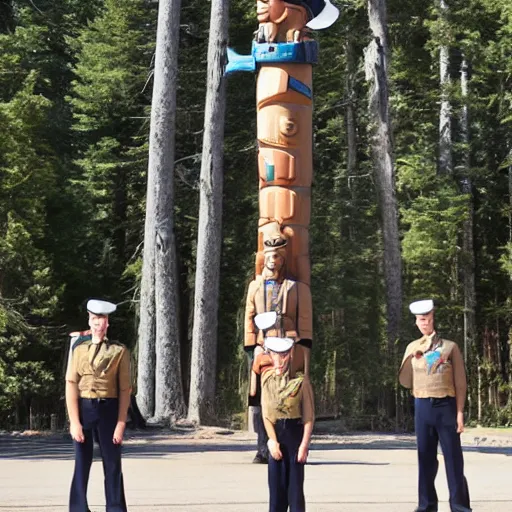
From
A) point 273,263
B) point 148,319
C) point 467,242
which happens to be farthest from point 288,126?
point 467,242

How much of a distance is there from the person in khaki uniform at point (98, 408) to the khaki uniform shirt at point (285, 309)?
11.1 ft

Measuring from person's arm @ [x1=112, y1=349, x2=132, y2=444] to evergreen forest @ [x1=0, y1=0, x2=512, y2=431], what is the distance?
16.7 m

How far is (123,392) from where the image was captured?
9344 mm

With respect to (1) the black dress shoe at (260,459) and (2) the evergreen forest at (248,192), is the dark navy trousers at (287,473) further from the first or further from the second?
(2) the evergreen forest at (248,192)

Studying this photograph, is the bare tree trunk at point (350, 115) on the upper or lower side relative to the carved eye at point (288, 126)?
upper

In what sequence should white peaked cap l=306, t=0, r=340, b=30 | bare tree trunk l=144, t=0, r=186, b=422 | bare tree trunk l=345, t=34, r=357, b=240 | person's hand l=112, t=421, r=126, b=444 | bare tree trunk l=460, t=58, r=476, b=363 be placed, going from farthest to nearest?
1. bare tree trunk l=345, t=34, r=357, b=240
2. bare tree trunk l=460, t=58, r=476, b=363
3. bare tree trunk l=144, t=0, r=186, b=422
4. white peaked cap l=306, t=0, r=340, b=30
5. person's hand l=112, t=421, r=126, b=444

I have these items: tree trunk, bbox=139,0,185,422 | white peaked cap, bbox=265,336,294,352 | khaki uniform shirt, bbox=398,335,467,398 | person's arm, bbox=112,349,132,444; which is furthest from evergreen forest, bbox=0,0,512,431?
white peaked cap, bbox=265,336,294,352

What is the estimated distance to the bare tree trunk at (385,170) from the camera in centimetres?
2673

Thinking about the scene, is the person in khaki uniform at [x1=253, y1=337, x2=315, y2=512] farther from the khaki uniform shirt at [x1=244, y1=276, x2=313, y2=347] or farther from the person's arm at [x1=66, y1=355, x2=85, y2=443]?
the khaki uniform shirt at [x1=244, y1=276, x2=313, y2=347]

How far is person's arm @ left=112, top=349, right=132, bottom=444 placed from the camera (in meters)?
9.25

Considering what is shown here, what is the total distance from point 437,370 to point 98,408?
10.0 feet

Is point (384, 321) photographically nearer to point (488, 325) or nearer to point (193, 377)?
point (488, 325)

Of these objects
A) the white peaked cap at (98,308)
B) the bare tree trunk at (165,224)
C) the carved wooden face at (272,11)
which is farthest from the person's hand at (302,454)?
Answer: the bare tree trunk at (165,224)

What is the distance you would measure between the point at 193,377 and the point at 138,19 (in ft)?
39.7
